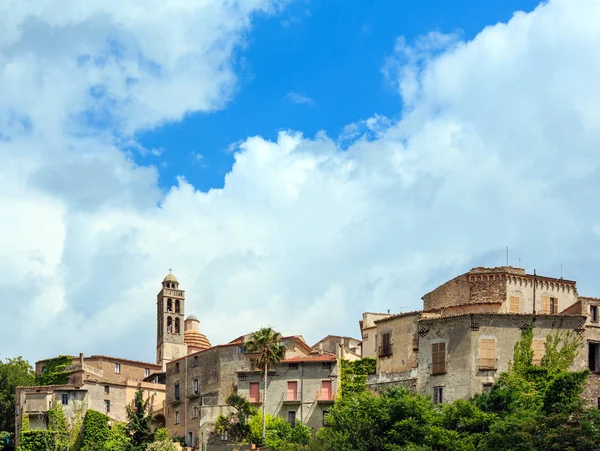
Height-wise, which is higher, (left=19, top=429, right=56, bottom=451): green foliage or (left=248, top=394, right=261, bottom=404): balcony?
(left=248, top=394, right=261, bottom=404): balcony

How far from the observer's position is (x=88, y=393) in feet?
328

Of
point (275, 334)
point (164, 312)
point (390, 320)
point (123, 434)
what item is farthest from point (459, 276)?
point (164, 312)

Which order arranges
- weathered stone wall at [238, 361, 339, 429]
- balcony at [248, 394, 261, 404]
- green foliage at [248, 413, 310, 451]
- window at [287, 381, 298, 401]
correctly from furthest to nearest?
1. balcony at [248, 394, 261, 404]
2. window at [287, 381, 298, 401]
3. weathered stone wall at [238, 361, 339, 429]
4. green foliage at [248, 413, 310, 451]

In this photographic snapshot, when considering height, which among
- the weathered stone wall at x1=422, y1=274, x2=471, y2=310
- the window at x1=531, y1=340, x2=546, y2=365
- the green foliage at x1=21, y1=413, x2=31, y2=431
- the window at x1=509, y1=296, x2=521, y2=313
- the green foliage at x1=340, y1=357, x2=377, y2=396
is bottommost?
the green foliage at x1=21, y1=413, x2=31, y2=431

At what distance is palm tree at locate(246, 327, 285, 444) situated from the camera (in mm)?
88938

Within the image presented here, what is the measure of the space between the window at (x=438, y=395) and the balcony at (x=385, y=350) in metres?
5.61

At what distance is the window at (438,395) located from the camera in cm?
8388

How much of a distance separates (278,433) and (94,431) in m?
17.3

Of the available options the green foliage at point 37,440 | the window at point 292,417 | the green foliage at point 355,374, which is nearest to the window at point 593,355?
the green foliage at point 355,374

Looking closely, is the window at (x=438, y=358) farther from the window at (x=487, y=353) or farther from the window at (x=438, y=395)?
the window at (x=487, y=353)

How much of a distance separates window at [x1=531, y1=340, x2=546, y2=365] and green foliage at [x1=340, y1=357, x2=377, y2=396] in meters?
12.4

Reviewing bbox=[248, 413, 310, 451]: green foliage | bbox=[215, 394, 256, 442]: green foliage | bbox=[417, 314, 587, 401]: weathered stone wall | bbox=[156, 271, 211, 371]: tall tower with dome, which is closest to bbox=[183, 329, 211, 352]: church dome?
bbox=[156, 271, 211, 371]: tall tower with dome

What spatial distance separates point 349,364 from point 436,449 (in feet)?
47.8

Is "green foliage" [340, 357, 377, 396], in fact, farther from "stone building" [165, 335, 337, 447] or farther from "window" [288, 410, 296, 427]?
"window" [288, 410, 296, 427]
